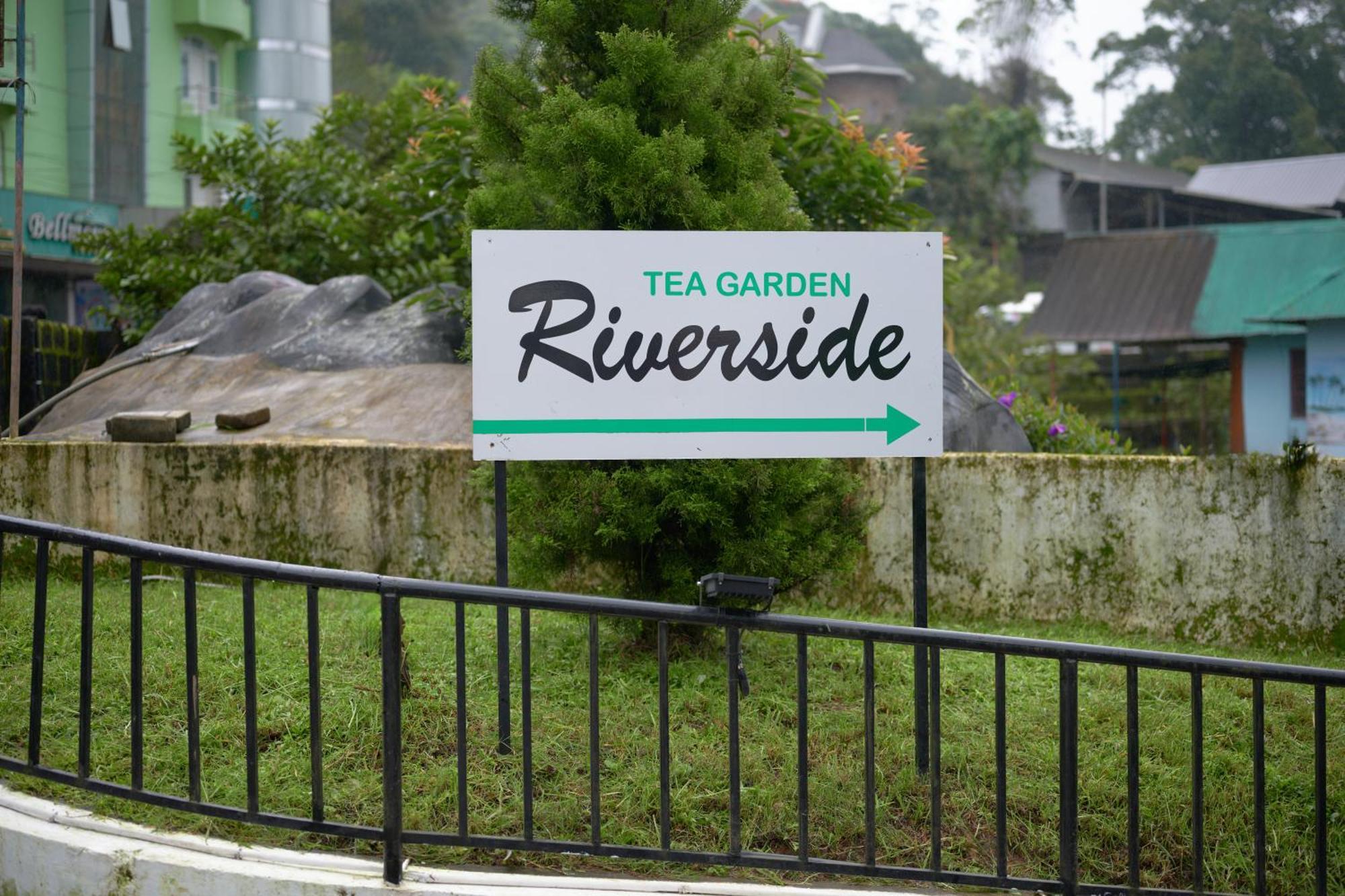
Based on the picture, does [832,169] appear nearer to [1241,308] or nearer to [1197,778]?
[1197,778]

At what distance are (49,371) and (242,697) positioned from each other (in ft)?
23.5

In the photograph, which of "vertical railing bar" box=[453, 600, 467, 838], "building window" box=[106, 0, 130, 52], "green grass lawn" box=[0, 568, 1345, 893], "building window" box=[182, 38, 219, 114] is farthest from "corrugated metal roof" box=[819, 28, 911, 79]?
"vertical railing bar" box=[453, 600, 467, 838]

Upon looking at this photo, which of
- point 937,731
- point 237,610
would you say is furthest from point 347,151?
point 937,731

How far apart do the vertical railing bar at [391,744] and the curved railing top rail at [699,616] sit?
0.35 ft

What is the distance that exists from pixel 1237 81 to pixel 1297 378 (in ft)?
87.2

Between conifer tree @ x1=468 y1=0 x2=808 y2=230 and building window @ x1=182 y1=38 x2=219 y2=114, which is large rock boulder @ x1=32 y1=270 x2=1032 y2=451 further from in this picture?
building window @ x1=182 y1=38 x2=219 y2=114

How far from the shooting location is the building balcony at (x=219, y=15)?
97.0 ft

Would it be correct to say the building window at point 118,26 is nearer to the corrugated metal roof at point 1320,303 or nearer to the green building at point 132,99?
the green building at point 132,99

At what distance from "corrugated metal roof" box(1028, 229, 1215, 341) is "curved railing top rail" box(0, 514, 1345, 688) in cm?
2243

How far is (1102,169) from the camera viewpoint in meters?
40.6

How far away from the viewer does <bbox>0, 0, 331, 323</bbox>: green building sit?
74.5ft

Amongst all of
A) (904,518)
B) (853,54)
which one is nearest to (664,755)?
(904,518)

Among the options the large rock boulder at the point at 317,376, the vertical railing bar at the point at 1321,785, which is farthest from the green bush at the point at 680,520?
the large rock boulder at the point at 317,376

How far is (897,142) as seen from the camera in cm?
965
